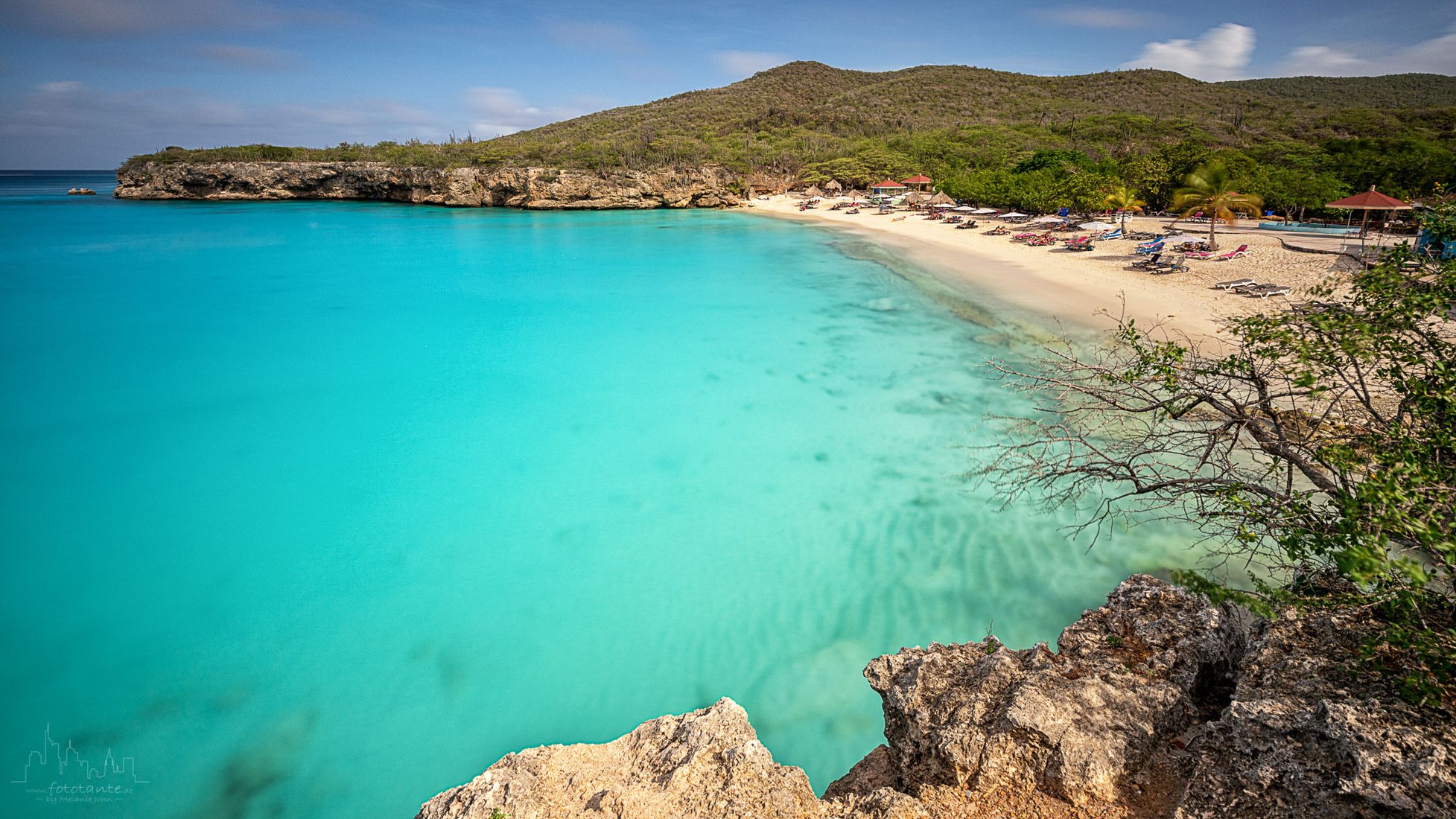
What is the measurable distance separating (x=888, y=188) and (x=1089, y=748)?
6218 centimetres

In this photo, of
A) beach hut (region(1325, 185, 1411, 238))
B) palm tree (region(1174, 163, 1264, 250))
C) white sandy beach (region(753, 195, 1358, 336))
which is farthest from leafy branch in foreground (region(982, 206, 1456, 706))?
palm tree (region(1174, 163, 1264, 250))

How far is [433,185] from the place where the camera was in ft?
217

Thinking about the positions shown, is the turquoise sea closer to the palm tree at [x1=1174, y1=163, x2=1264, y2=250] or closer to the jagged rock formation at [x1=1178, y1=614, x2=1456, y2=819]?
the jagged rock formation at [x1=1178, y1=614, x2=1456, y2=819]

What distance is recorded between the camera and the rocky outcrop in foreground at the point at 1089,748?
259cm

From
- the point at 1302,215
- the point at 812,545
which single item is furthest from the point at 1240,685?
the point at 1302,215

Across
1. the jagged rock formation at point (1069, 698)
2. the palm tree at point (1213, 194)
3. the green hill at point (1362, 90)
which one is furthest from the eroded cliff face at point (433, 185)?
the green hill at point (1362, 90)

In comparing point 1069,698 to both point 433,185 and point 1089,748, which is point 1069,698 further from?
point 433,185

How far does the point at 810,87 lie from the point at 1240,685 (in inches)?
6038

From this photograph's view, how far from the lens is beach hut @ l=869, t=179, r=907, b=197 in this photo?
5878cm

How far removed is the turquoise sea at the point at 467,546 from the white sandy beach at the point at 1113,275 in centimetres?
303

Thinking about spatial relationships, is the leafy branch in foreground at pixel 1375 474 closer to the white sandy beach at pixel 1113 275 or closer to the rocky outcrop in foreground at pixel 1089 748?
the rocky outcrop in foreground at pixel 1089 748

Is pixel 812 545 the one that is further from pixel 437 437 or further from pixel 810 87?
pixel 810 87

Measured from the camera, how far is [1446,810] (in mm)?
2213

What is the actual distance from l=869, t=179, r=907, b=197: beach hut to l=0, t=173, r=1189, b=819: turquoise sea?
4278 centimetres
